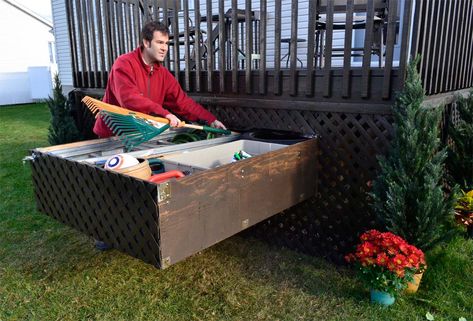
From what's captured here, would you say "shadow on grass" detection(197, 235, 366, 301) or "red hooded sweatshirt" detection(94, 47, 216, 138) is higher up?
"red hooded sweatshirt" detection(94, 47, 216, 138)

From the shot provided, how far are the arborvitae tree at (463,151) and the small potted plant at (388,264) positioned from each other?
1.36m

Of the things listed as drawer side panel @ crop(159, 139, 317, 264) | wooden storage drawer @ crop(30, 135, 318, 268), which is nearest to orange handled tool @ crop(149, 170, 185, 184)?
wooden storage drawer @ crop(30, 135, 318, 268)

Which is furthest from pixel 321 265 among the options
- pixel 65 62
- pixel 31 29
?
pixel 31 29

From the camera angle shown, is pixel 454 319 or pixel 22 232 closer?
pixel 454 319

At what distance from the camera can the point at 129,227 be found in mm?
2164

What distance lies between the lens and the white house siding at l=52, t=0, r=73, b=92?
590 inches

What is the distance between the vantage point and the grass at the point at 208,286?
2.71 meters

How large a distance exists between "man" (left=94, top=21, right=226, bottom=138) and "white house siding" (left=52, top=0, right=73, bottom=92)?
497 inches

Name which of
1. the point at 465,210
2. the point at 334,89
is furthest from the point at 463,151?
the point at 334,89

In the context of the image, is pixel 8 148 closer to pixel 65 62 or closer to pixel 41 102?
pixel 65 62

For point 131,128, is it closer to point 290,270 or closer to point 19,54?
point 290,270

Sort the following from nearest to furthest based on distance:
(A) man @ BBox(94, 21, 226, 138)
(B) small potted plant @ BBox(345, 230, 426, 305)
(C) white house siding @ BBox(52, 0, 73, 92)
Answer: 1. (B) small potted plant @ BBox(345, 230, 426, 305)
2. (A) man @ BBox(94, 21, 226, 138)
3. (C) white house siding @ BBox(52, 0, 73, 92)

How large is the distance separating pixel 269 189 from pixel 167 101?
155 centimetres

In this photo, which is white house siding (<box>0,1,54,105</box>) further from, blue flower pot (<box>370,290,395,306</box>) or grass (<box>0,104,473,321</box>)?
blue flower pot (<box>370,290,395,306</box>)
